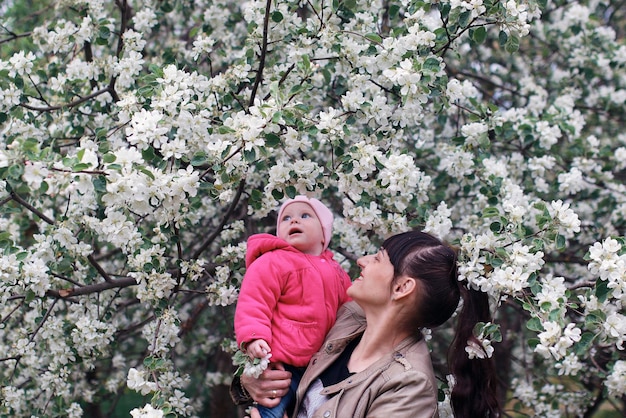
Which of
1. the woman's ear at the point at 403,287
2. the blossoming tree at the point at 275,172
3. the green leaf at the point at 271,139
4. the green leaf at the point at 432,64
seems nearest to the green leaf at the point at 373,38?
the blossoming tree at the point at 275,172

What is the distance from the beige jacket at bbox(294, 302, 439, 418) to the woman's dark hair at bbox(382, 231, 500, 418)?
15cm

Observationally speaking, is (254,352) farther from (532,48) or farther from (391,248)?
(532,48)

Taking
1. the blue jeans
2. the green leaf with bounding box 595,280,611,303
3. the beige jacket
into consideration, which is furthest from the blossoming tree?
the blue jeans

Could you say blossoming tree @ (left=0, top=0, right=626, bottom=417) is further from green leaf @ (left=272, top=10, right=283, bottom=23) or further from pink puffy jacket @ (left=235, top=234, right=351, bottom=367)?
pink puffy jacket @ (left=235, top=234, right=351, bottom=367)

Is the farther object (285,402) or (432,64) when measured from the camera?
(432,64)

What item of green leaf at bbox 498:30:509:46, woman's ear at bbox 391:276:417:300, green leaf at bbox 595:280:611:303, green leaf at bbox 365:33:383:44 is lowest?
green leaf at bbox 595:280:611:303

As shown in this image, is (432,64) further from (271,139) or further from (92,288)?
(92,288)

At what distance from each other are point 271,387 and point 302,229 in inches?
22.4

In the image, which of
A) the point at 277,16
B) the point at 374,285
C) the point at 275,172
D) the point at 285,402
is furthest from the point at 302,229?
the point at 277,16

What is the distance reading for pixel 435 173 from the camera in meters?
3.63

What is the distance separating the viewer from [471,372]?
239 centimetres

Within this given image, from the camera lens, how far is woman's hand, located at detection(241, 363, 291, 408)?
90.0 inches

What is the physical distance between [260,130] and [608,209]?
2.36 m

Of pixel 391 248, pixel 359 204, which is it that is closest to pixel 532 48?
pixel 359 204
